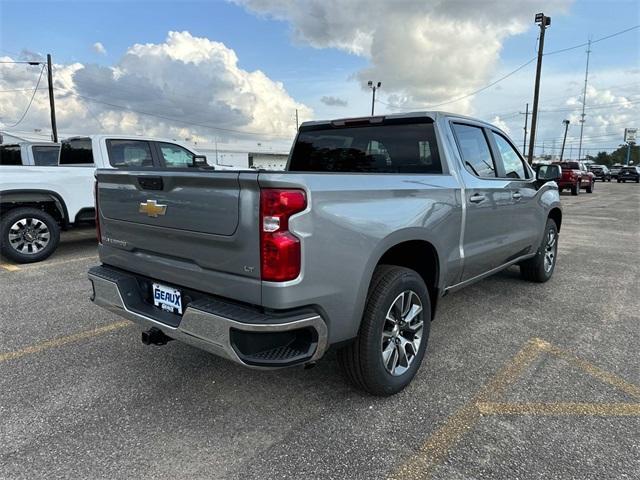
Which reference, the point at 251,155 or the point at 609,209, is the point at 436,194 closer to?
the point at 609,209

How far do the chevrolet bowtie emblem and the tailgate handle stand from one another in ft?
0.28

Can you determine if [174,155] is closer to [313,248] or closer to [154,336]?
[154,336]

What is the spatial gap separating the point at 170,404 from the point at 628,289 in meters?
5.53

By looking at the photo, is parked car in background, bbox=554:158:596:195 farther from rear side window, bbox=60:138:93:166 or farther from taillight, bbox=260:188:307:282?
taillight, bbox=260:188:307:282

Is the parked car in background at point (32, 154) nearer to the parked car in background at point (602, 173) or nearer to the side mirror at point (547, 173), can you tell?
the side mirror at point (547, 173)

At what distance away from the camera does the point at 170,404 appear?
114 inches

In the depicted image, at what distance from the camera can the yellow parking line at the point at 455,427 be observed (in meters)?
2.32

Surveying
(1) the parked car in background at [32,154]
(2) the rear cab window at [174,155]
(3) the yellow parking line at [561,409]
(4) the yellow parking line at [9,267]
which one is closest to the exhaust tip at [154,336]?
(3) the yellow parking line at [561,409]

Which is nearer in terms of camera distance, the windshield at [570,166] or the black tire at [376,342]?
the black tire at [376,342]

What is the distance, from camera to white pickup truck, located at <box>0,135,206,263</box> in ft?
21.8

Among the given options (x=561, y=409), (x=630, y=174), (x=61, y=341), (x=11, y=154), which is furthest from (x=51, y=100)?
(x=630, y=174)

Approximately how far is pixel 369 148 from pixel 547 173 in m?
2.58

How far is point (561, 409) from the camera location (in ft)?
9.44

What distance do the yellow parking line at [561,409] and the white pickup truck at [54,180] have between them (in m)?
6.02
